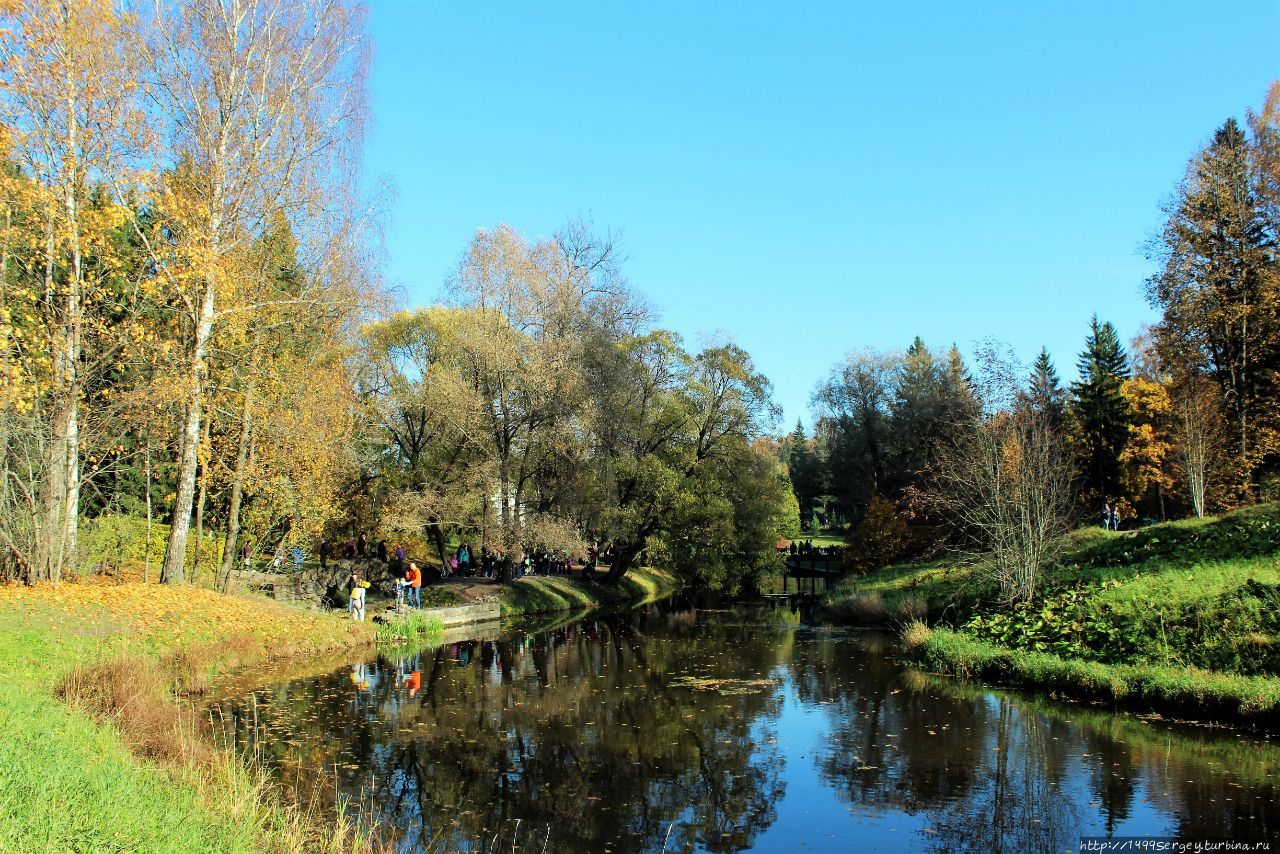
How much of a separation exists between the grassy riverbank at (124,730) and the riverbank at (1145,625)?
13.7 m

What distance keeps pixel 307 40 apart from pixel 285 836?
21.4 m

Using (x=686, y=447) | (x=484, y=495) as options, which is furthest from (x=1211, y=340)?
(x=484, y=495)

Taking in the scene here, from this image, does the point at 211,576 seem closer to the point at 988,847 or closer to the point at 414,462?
the point at 414,462

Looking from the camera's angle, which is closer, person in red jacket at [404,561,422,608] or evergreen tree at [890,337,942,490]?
person in red jacket at [404,561,422,608]

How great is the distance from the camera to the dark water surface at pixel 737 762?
9.63 meters

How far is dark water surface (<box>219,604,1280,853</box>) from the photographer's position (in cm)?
963

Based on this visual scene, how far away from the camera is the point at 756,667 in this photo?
21.0 metres

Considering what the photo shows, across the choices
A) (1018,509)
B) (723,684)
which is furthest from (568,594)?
(1018,509)

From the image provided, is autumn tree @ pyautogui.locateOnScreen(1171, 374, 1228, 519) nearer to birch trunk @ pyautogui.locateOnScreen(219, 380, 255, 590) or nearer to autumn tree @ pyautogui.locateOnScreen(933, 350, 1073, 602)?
autumn tree @ pyautogui.locateOnScreen(933, 350, 1073, 602)

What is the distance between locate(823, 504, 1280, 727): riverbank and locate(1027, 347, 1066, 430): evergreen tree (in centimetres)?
738

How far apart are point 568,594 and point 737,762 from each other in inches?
1040

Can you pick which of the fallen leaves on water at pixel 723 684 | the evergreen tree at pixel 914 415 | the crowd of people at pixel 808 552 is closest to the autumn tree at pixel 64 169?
the fallen leaves on water at pixel 723 684

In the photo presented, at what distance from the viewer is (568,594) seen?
126 ft

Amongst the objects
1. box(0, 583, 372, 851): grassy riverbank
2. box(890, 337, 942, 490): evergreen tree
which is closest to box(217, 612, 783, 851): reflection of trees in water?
box(0, 583, 372, 851): grassy riverbank
